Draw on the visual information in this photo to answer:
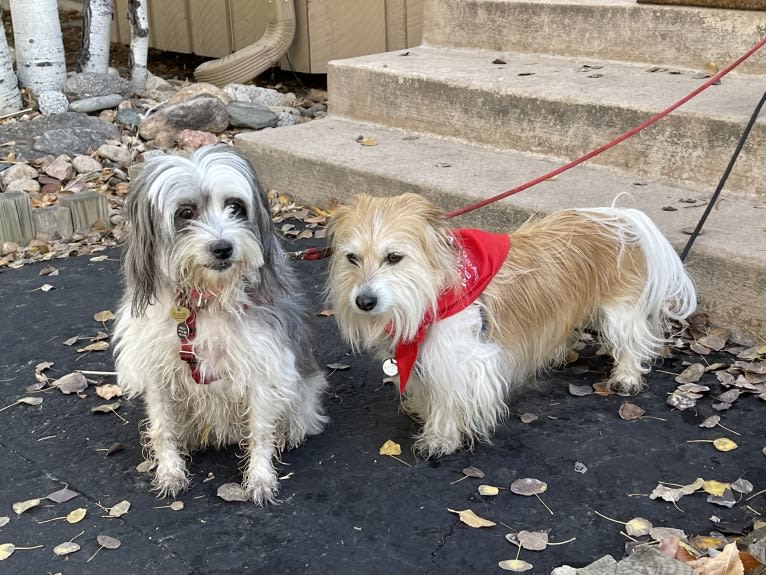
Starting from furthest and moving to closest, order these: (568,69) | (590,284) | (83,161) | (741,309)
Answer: (83,161) < (568,69) < (741,309) < (590,284)

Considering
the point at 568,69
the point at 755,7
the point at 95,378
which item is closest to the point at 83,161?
the point at 95,378

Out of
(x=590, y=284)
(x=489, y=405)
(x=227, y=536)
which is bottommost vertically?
(x=227, y=536)

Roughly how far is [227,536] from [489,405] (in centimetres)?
120

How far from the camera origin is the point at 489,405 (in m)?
→ 3.78

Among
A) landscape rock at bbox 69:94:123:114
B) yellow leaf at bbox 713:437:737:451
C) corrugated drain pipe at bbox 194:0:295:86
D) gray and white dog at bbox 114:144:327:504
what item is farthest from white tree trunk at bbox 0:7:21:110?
yellow leaf at bbox 713:437:737:451

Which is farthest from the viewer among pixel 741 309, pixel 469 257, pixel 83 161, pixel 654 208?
pixel 83 161

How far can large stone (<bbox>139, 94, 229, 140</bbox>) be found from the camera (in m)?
7.82

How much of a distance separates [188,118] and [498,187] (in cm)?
352

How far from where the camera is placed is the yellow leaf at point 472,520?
3.36 m

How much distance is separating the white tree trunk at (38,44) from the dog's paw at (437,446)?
20.3 ft

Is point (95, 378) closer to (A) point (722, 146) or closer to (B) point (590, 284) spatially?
(B) point (590, 284)

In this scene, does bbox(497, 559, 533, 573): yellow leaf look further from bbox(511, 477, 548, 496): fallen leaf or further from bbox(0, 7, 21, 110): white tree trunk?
bbox(0, 7, 21, 110): white tree trunk

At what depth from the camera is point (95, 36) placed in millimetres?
8711

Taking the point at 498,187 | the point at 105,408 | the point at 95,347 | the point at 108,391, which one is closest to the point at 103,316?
the point at 95,347
